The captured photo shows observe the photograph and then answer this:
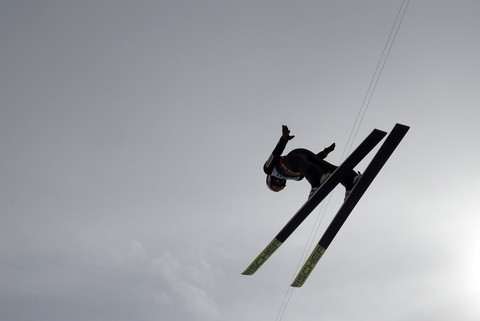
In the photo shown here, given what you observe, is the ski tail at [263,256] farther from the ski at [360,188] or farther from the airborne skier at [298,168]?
the airborne skier at [298,168]

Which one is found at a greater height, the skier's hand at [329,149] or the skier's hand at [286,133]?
the skier's hand at [329,149]

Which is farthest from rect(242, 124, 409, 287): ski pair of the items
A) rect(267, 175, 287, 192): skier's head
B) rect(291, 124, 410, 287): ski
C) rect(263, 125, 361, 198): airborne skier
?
rect(267, 175, 287, 192): skier's head

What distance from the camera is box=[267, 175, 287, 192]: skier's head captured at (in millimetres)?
6516

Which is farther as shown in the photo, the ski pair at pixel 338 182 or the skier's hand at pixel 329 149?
the skier's hand at pixel 329 149

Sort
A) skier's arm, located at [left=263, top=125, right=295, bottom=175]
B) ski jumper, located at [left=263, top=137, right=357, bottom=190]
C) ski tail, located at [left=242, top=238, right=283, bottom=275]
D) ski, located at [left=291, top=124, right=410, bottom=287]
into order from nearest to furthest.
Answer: ski, located at [left=291, top=124, right=410, bottom=287], ski jumper, located at [left=263, top=137, right=357, bottom=190], skier's arm, located at [left=263, top=125, right=295, bottom=175], ski tail, located at [left=242, top=238, right=283, bottom=275]

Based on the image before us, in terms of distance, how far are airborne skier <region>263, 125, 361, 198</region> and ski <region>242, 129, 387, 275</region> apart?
0.16 metres

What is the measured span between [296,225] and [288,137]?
1.44 metres

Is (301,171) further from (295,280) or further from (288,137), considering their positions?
(295,280)

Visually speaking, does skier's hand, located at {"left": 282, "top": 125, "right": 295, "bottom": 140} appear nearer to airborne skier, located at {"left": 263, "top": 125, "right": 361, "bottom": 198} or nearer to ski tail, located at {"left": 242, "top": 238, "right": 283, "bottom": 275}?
airborne skier, located at {"left": 263, "top": 125, "right": 361, "bottom": 198}

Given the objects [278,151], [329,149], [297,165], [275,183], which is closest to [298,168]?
[297,165]

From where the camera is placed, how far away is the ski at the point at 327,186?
5.09m

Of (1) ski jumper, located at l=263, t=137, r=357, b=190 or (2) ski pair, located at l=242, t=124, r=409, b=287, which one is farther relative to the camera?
(1) ski jumper, located at l=263, t=137, r=357, b=190

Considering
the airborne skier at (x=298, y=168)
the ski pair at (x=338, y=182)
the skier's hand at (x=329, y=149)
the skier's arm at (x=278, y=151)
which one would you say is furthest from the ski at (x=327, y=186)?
the skier's hand at (x=329, y=149)

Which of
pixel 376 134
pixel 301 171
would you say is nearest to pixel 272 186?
pixel 301 171
